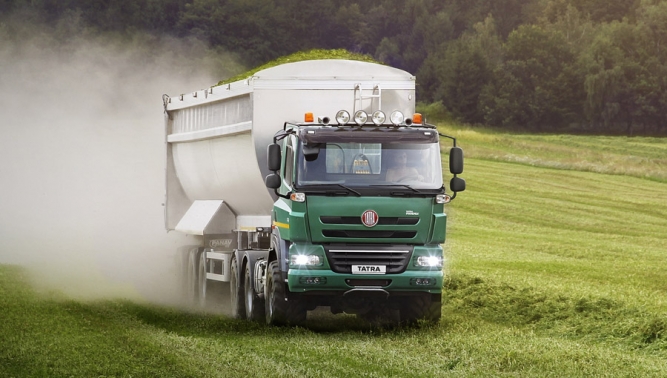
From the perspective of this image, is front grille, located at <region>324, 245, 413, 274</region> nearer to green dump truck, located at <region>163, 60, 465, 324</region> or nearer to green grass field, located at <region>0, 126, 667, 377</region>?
green dump truck, located at <region>163, 60, 465, 324</region>

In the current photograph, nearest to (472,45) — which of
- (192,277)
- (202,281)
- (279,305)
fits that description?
(192,277)

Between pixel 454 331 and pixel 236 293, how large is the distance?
4124mm

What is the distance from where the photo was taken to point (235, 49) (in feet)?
330

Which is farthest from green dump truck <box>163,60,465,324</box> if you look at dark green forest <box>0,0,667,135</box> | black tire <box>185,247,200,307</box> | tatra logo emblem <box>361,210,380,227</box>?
dark green forest <box>0,0,667,135</box>

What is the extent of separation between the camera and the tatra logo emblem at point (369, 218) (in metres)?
14.4

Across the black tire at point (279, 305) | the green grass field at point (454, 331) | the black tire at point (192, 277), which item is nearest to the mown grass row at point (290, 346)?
the green grass field at point (454, 331)

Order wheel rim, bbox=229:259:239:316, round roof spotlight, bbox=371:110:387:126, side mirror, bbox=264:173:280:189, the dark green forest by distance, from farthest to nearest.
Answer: the dark green forest, wheel rim, bbox=229:259:239:316, side mirror, bbox=264:173:280:189, round roof spotlight, bbox=371:110:387:126

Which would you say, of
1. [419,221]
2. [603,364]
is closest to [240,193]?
[419,221]

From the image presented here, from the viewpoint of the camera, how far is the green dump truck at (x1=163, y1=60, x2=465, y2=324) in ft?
47.6

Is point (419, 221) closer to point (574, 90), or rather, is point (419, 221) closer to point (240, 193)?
point (240, 193)

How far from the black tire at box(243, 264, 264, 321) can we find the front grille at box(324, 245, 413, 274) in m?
2.15

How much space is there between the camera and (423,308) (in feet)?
51.4

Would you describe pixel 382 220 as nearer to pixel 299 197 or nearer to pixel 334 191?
pixel 334 191

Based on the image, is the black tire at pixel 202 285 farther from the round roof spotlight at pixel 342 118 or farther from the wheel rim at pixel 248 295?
the round roof spotlight at pixel 342 118
